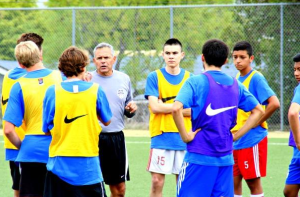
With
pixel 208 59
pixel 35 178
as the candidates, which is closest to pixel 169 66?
pixel 208 59

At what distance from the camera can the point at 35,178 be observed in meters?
6.02

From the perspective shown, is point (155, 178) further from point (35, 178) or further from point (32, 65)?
point (32, 65)

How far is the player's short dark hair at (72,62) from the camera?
5320 millimetres

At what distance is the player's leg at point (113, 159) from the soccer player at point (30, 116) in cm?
123

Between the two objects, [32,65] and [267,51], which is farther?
[267,51]

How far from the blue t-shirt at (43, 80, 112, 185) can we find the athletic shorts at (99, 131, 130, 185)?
1.70 metres

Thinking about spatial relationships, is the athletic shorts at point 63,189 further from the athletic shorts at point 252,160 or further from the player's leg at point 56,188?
the athletic shorts at point 252,160

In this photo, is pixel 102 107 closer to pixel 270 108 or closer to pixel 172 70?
pixel 172 70

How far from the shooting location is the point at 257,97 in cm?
720

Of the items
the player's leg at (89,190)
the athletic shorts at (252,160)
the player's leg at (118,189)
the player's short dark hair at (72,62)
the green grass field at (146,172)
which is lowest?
the green grass field at (146,172)

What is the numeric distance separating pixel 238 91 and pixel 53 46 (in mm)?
13344

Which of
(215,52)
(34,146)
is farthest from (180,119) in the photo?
(34,146)

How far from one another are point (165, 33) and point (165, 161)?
10.5 meters

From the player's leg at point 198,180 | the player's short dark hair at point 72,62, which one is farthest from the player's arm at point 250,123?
the player's short dark hair at point 72,62
